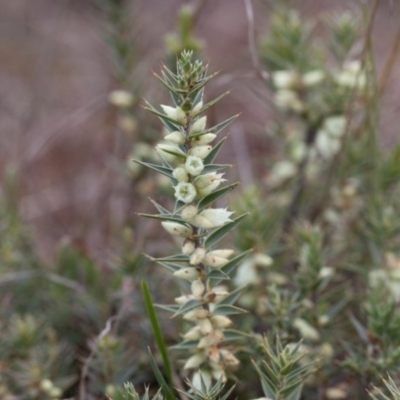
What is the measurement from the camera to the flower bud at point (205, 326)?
1.29 m

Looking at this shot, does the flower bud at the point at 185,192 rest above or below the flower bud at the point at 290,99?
below

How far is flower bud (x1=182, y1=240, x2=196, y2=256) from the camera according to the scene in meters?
1.22

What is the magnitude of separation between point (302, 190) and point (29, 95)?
212cm

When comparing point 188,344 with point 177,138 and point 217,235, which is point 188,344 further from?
point 177,138

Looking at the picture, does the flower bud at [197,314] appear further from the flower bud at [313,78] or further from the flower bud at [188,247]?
the flower bud at [313,78]

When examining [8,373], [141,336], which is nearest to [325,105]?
[141,336]

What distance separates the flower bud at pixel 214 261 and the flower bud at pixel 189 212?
11cm

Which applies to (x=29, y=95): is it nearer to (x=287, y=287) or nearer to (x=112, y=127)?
(x=112, y=127)

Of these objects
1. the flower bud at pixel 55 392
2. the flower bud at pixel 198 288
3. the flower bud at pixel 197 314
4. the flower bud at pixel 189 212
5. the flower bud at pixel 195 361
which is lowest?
the flower bud at pixel 55 392

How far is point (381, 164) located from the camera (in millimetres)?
1992

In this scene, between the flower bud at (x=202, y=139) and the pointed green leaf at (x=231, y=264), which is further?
the pointed green leaf at (x=231, y=264)

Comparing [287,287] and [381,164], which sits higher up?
[381,164]

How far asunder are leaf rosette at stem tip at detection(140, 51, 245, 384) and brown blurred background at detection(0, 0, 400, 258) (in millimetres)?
942

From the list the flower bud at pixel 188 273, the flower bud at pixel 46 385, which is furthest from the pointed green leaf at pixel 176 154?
the flower bud at pixel 46 385
